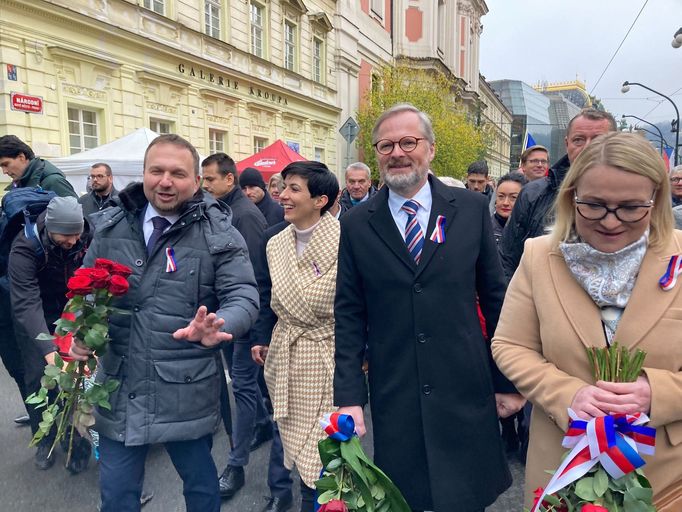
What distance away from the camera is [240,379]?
372 centimetres

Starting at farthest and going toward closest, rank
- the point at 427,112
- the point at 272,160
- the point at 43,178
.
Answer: the point at 427,112 → the point at 272,160 → the point at 43,178

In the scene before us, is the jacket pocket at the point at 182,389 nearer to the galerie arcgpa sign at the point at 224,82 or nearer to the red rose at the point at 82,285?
the red rose at the point at 82,285

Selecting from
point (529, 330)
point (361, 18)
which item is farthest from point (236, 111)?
point (529, 330)

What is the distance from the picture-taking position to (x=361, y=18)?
26.6 metres

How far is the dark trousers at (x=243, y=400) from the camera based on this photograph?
3.51 meters

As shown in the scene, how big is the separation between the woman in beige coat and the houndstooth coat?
1150 millimetres

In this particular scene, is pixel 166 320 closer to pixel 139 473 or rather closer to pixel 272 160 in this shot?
pixel 139 473

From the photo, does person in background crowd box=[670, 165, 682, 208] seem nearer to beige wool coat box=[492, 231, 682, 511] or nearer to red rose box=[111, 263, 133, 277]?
beige wool coat box=[492, 231, 682, 511]

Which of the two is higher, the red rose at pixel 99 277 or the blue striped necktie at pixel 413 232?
the blue striped necktie at pixel 413 232

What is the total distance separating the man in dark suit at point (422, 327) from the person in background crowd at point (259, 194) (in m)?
3.60

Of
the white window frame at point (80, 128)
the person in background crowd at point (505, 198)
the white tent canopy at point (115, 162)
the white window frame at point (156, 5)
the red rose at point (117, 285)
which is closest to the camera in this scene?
the red rose at point (117, 285)

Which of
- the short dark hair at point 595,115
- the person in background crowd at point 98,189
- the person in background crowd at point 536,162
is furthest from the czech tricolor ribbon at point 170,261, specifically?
the person in background crowd at point 98,189

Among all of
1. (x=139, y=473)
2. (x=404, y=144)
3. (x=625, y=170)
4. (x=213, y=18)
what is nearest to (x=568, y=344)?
(x=625, y=170)

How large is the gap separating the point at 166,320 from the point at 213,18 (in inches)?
601
